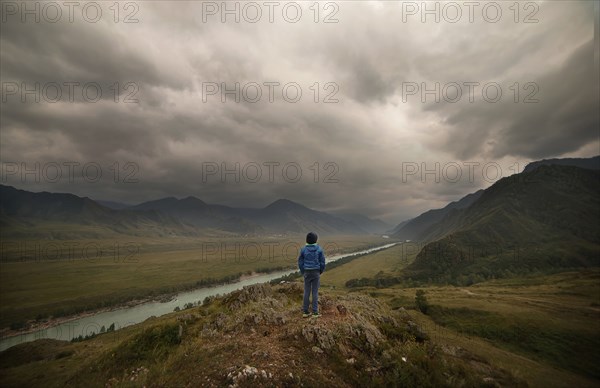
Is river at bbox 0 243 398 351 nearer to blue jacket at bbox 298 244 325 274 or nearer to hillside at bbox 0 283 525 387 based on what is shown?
hillside at bbox 0 283 525 387

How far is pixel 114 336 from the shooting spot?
8944 cm

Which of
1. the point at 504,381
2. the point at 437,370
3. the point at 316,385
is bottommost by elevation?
the point at 504,381

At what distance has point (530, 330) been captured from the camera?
68.4m

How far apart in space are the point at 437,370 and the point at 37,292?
227 metres

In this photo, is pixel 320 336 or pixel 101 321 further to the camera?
pixel 101 321

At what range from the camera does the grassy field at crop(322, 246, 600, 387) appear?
45156 millimetres

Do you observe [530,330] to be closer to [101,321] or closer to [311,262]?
[311,262]

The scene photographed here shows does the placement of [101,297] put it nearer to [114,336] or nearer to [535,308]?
[114,336]

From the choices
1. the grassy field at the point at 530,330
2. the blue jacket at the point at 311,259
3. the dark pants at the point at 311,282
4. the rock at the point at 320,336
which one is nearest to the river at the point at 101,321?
the grassy field at the point at 530,330

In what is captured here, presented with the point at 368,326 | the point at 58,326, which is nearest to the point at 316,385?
the point at 368,326

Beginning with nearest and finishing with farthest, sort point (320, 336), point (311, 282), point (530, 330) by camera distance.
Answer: point (320, 336)
point (311, 282)
point (530, 330)

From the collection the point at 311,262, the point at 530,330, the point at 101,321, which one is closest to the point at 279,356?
the point at 311,262

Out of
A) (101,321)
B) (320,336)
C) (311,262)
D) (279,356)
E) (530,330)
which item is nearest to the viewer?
(279,356)

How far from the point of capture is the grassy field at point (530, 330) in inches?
1778
